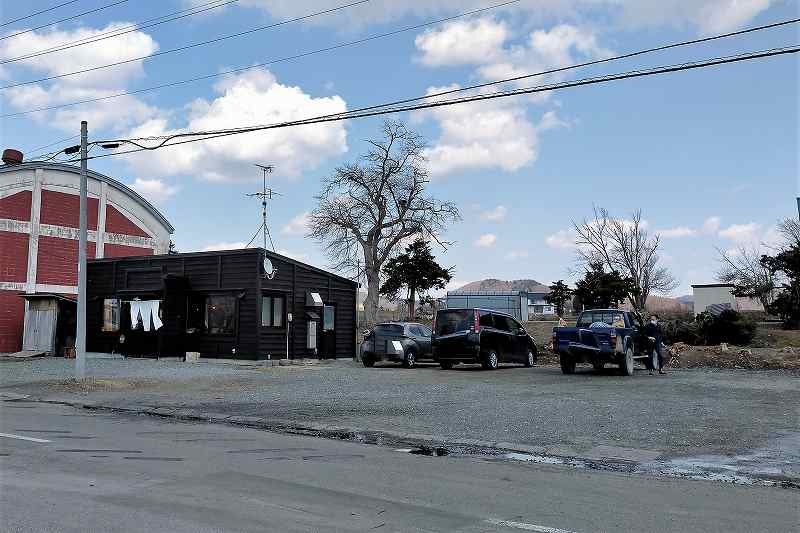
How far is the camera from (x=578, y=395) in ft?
46.3

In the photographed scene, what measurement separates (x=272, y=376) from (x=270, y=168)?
1444cm

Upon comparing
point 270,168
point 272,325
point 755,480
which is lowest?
point 755,480

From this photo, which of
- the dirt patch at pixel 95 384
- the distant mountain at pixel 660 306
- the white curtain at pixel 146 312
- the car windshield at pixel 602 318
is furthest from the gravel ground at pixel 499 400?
the distant mountain at pixel 660 306

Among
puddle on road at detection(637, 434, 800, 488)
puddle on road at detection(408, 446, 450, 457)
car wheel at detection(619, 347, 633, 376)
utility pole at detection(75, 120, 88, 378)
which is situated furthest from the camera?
car wheel at detection(619, 347, 633, 376)

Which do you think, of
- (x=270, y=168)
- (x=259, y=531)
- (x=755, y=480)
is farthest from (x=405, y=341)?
(x=259, y=531)

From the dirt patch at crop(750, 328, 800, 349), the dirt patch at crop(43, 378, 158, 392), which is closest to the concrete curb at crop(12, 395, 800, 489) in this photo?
the dirt patch at crop(43, 378, 158, 392)

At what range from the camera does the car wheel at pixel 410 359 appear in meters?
24.1

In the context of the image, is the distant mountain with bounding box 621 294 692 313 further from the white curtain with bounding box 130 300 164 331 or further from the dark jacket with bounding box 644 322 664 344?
the white curtain with bounding box 130 300 164 331

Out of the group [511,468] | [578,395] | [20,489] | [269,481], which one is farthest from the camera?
[578,395]

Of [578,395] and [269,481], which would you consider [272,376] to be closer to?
[578,395]

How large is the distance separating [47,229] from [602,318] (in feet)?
83.3

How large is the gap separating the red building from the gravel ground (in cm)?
1025

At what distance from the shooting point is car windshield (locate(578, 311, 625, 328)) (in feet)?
64.6

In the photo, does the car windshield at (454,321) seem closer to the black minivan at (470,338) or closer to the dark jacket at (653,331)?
the black minivan at (470,338)
